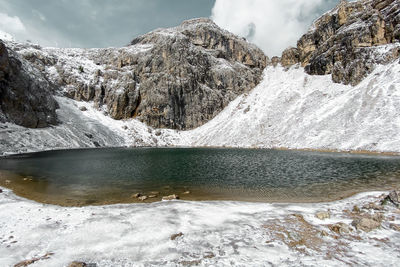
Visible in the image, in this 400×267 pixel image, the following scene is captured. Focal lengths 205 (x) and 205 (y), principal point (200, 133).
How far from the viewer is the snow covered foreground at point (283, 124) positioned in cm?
5991

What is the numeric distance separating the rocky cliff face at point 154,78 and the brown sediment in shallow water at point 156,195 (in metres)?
100

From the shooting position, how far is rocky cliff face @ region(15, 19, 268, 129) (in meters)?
118

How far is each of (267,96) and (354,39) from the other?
44.4 metres

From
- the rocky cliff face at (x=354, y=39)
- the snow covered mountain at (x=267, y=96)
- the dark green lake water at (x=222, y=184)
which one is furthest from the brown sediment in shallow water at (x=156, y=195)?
the rocky cliff face at (x=354, y=39)

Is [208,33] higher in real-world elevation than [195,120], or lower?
higher

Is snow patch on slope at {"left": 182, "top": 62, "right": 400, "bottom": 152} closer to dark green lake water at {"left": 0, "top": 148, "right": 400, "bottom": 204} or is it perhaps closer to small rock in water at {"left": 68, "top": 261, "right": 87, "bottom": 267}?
dark green lake water at {"left": 0, "top": 148, "right": 400, "bottom": 204}

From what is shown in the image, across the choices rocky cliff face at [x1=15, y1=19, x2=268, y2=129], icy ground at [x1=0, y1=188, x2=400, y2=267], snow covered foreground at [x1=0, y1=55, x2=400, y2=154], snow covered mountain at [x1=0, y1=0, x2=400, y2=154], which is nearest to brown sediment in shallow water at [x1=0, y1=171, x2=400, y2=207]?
icy ground at [x1=0, y1=188, x2=400, y2=267]

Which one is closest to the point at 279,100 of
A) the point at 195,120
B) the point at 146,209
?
the point at 195,120

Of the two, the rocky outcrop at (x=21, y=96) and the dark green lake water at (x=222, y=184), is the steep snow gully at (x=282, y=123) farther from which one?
the dark green lake water at (x=222, y=184)

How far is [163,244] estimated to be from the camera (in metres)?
10.0

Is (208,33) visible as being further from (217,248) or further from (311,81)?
(217,248)

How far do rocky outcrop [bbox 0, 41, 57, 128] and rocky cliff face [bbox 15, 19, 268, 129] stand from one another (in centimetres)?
3161

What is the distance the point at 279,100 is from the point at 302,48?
183ft

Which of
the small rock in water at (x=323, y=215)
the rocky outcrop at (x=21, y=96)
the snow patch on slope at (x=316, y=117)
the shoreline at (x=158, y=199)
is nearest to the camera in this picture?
the small rock in water at (x=323, y=215)
